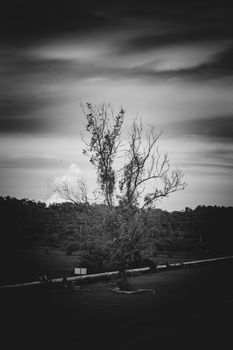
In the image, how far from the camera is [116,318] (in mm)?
12812

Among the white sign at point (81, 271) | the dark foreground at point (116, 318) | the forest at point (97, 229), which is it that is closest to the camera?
the dark foreground at point (116, 318)

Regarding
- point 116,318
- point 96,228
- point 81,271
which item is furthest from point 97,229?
point 116,318

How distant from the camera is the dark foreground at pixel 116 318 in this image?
947cm

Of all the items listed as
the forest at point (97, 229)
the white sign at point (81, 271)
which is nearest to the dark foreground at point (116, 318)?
the white sign at point (81, 271)

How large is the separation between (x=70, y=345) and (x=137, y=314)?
4.58m

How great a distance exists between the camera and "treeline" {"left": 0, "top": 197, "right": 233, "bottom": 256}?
18.6 metres

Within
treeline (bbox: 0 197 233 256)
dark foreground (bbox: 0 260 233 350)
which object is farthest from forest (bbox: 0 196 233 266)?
dark foreground (bbox: 0 260 233 350)

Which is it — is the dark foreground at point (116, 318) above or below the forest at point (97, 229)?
below

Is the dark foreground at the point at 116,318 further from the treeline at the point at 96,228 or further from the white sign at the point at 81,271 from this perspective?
the treeline at the point at 96,228

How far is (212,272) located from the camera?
2891 centimetres

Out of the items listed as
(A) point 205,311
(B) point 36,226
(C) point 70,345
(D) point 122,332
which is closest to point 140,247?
(A) point 205,311

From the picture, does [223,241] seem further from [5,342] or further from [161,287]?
[5,342]

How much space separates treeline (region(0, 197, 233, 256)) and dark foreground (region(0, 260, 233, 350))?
8.91 feet

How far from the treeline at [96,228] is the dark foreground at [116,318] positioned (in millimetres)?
2715
